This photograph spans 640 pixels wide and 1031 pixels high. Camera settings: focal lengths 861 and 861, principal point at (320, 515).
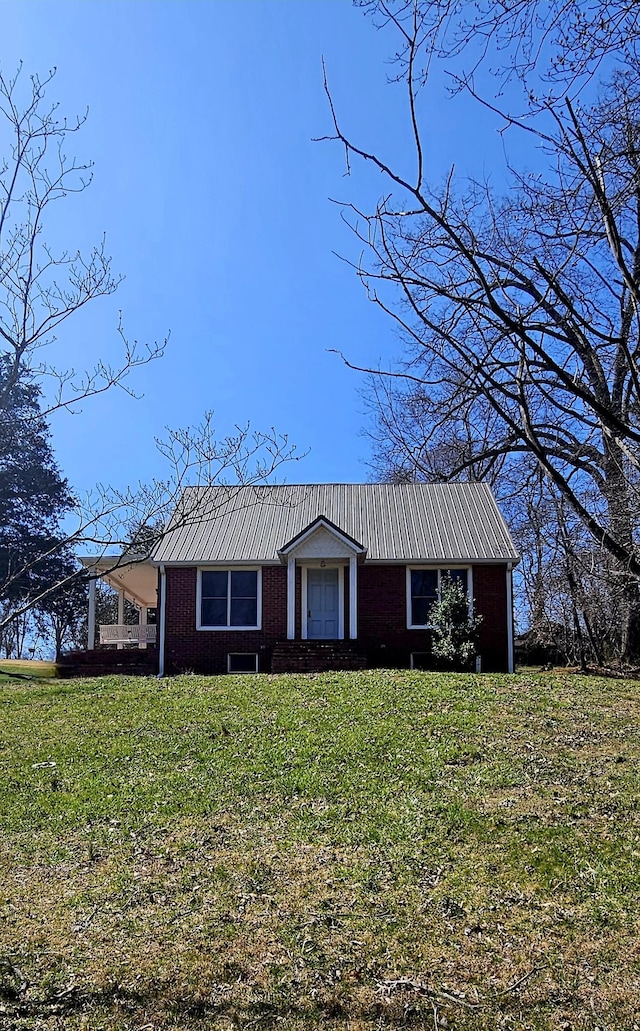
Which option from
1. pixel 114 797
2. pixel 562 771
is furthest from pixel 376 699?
pixel 114 797

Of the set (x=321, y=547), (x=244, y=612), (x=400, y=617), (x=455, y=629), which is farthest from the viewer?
(x=244, y=612)

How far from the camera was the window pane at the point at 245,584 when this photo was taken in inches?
832

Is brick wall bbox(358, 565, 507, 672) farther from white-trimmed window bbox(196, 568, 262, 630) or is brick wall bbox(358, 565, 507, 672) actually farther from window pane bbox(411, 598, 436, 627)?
white-trimmed window bbox(196, 568, 262, 630)

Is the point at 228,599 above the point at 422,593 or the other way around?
the other way around

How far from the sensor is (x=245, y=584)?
21.2 metres

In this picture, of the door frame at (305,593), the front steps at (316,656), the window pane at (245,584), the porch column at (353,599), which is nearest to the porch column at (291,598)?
the door frame at (305,593)

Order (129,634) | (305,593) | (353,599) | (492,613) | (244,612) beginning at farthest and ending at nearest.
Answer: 1. (129,634)
2. (305,593)
3. (244,612)
4. (492,613)
5. (353,599)

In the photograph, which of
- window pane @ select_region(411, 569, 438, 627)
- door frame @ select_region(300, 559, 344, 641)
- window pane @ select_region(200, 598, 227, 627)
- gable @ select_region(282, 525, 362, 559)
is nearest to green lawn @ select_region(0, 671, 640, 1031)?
gable @ select_region(282, 525, 362, 559)

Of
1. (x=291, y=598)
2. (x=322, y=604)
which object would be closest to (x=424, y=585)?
(x=322, y=604)

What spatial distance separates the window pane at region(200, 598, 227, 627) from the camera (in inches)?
827

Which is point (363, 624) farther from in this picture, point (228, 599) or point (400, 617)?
point (228, 599)

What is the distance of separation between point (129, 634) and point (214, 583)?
390 cm

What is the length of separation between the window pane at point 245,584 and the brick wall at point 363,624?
0.94ft

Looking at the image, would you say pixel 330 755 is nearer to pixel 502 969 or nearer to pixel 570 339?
pixel 502 969
